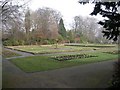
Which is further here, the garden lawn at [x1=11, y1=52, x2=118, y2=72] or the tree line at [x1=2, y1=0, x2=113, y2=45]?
the tree line at [x1=2, y1=0, x2=113, y2=45]

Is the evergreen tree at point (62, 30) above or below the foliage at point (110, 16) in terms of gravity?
above

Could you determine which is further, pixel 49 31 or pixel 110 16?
pixel 49 31

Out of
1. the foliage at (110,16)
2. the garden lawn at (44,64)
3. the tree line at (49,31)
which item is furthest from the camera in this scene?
the tree line at (49,31)

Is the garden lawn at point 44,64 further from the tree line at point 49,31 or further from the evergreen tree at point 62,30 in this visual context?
the evergreen tree at point 62,30

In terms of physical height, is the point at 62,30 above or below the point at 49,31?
above

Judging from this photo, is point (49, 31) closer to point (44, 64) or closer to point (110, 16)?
point (44, 64)

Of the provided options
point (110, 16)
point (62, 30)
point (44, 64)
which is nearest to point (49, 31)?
point (62, 30)

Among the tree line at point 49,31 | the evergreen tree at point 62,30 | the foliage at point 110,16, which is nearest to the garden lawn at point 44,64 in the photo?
the foliage at point 110,16

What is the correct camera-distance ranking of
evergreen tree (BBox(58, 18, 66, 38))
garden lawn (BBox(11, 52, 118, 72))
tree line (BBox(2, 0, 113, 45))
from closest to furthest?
garden lawn (BBox(11, 52, 118, 72)) → tree line (BBox(2, 0, 113, 45)) → evergreen tree (BBox(58, 18, 66, 38))


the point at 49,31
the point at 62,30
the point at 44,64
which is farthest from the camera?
the point at 62,30

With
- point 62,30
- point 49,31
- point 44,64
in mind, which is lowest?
point 44,64

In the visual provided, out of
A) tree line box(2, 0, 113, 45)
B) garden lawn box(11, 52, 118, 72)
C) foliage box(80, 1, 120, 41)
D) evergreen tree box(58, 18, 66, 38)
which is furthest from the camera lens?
evergreen tree box(58, 18, 66, 38)

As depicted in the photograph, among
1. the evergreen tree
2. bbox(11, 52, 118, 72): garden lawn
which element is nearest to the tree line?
the evergreen tree

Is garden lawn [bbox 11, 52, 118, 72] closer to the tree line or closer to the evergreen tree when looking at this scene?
the tree line
